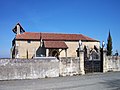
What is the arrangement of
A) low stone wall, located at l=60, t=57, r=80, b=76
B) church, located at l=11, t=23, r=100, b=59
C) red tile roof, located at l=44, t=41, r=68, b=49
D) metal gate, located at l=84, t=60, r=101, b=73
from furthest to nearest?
church, located at l=11, t=23, r=100, b=59 → red tile roof, located at l=44, t=41, r=68, b=49 → metal gate, located at l=84, t=60, r=101, b=73 → low stone wall, located at l=60, t=57, r=80, b=76

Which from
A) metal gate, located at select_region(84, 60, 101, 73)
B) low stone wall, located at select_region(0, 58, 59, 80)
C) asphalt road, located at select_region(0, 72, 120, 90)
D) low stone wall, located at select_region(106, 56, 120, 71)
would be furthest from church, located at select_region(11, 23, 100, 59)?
asphalt road, located at select_region(0, 72, 120, 90)

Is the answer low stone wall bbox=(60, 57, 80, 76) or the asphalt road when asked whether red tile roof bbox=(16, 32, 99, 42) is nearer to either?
low stone wall bbox=(60, 57, 80, 76)

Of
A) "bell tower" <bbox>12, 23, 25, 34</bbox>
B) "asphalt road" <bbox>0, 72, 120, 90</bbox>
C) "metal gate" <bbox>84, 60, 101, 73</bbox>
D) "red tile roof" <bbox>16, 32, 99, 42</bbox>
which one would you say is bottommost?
"asphalt road" <bbox>0, 72, 120, 90</bbox>

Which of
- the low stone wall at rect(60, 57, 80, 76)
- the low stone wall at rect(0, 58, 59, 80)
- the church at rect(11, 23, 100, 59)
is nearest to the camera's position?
the low stone wall at rect(0, 58, 59, 80)

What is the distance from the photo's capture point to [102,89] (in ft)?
44.7

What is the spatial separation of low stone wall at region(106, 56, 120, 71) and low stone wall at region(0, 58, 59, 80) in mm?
8705

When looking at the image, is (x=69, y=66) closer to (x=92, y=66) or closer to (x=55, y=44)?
(x=92, y=66)

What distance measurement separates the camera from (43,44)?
54.1 m

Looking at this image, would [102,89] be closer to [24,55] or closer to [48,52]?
[48,52]

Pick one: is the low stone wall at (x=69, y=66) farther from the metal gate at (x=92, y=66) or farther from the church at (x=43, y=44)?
the church at (x=43, y=44)

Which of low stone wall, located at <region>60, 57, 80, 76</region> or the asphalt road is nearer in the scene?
the asphalt road

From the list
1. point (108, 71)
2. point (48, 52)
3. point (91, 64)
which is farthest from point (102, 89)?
point (48, 52)

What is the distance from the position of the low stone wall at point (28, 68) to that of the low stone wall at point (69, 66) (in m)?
0.80

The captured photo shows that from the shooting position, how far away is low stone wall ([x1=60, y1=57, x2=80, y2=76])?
24.8m
